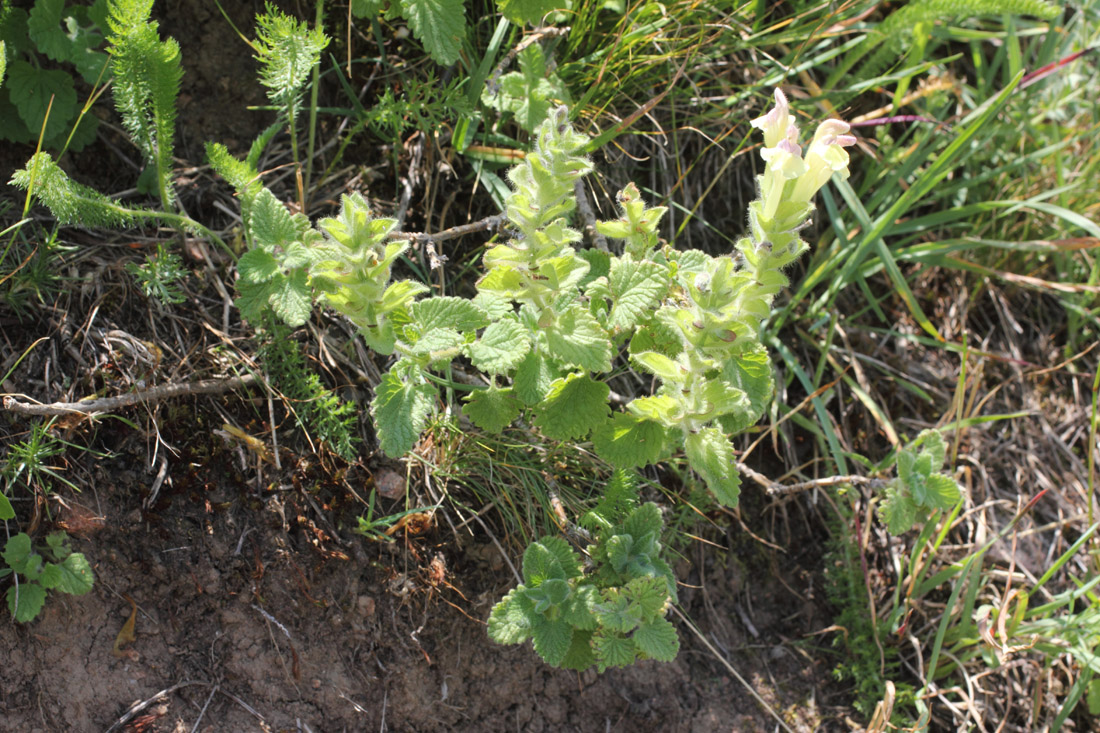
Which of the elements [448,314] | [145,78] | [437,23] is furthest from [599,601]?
[145,78]

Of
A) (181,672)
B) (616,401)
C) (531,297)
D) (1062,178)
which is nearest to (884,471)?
(616,401)

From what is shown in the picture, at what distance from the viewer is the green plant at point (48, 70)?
73.7 inches

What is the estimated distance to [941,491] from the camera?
2092 millimetres

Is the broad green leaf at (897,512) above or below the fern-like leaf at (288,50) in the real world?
below

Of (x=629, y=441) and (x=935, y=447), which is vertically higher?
(x=629, y=441)

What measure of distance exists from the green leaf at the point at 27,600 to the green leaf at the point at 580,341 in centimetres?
118

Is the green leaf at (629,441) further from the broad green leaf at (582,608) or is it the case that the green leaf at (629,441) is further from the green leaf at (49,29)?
the green leaf at (49,29)

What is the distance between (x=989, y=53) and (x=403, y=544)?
2.94m

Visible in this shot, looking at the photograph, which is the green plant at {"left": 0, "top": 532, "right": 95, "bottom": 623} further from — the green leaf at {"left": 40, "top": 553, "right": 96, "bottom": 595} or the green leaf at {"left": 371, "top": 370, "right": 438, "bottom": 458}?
the green leaf at {"left": 371, "top": 370, "right": 438, "bottom": 458}

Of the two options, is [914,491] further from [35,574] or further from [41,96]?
[41,96]

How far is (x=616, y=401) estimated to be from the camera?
2.16m

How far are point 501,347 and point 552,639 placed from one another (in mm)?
648

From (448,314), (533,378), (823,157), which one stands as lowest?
(533,378)

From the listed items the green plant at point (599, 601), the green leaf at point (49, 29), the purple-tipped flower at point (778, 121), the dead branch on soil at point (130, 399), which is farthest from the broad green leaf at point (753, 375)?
the green leaf at point (49, 29)
